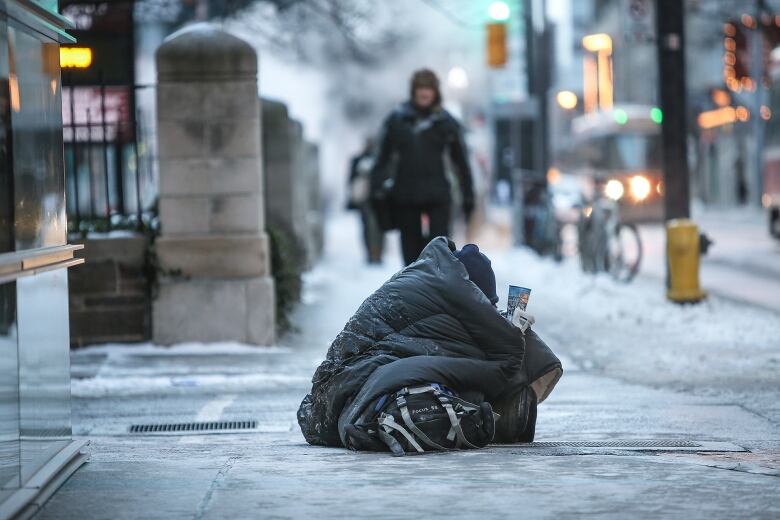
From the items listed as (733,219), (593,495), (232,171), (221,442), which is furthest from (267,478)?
(733,219)

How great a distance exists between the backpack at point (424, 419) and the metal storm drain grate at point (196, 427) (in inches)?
77.6

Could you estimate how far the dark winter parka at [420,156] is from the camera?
36.6 feet

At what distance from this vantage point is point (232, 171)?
36.3 feet

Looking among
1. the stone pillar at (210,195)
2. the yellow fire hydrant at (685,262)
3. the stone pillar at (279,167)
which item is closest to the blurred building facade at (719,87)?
the stone pillar at (279,167)

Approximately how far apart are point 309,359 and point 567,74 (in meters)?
113

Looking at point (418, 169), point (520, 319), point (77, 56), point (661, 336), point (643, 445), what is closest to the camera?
point (520, 319)

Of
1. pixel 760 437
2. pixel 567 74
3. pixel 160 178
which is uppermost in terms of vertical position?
pixel 567 74

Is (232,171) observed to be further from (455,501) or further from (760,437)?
(455,501)

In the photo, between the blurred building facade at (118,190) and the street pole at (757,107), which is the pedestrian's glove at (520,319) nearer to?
the blurred building facade at (118,190)

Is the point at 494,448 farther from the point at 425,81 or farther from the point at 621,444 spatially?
the point at 425,81

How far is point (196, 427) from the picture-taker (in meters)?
7.81

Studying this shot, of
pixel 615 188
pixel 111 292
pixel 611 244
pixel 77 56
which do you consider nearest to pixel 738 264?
pixel 611 244

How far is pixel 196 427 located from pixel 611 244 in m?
9.91

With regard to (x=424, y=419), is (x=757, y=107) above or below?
above
